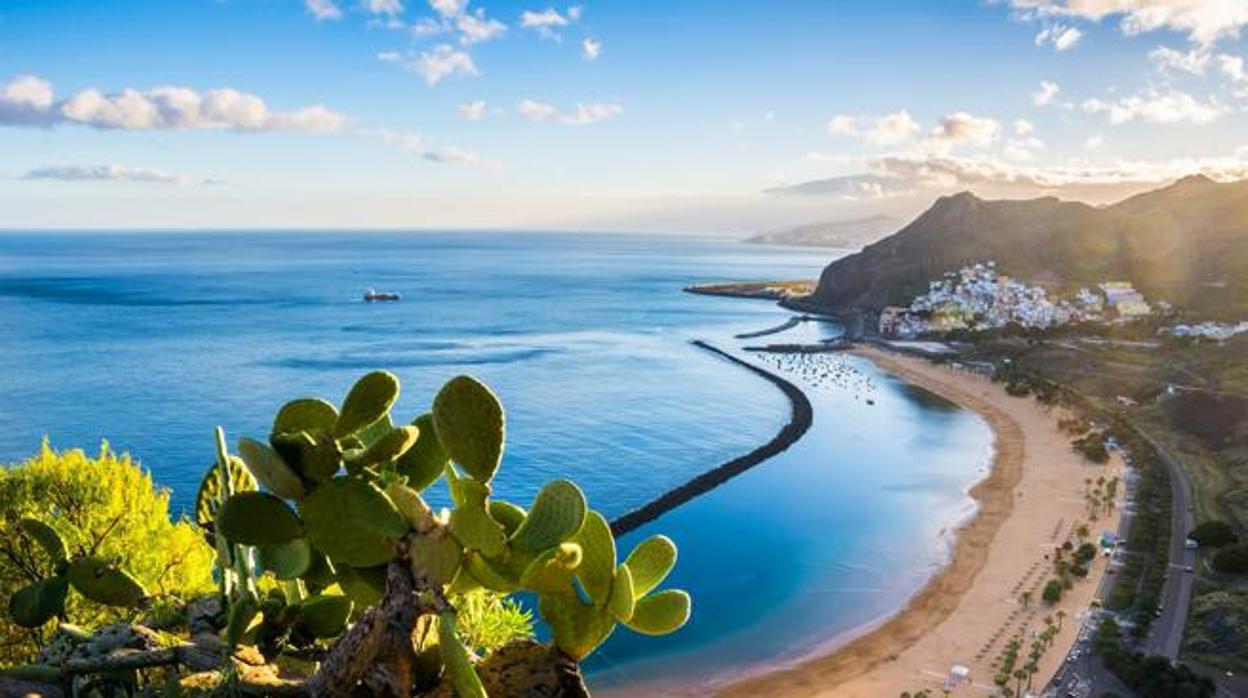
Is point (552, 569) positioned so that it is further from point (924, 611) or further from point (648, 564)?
point (924, 611)

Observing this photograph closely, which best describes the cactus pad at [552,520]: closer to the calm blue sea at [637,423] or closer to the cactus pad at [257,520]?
the cactus pad at [257,520]

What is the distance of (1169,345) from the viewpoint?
90438 mm

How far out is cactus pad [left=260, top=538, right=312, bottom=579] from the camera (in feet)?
18.7

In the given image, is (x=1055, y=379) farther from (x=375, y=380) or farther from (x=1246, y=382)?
(x=375, y=380)

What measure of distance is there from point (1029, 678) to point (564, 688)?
27.5m

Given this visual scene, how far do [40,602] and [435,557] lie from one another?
16.0ft

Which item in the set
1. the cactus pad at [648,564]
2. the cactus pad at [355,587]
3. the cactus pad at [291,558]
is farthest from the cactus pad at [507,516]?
the cactus pad at [291,558]

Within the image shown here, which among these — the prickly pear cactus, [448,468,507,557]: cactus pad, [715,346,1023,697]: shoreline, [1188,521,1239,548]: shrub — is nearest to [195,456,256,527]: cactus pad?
the prickly pear cactus

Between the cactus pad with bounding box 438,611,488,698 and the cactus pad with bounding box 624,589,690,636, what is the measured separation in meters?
1.39

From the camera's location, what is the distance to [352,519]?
4695mm

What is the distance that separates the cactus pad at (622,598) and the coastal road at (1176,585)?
30.3 m

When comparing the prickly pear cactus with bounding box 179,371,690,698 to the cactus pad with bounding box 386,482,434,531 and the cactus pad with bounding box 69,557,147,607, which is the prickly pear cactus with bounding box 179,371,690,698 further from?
the cactus pad with bounding box 69,557,147,607

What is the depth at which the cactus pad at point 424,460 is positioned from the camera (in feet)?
18.8

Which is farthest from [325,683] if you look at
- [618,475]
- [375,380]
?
[618,475]
